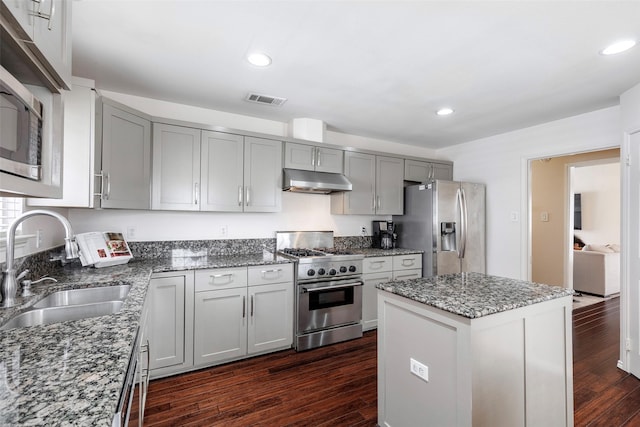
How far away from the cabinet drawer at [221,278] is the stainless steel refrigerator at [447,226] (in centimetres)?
225

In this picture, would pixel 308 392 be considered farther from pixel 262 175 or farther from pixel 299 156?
pixel 299 156

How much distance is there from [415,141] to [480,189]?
43.6 inches

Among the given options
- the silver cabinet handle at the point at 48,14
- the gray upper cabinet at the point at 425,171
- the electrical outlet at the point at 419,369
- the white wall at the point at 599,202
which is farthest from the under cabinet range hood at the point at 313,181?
the white wall at the point at 599,202

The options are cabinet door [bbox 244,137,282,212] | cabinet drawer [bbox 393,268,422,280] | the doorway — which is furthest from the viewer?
the doorway

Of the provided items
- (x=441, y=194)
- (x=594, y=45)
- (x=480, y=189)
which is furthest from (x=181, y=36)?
(x=480, y=189)

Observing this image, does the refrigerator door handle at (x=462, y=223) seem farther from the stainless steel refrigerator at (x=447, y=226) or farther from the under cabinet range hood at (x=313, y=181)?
the under cabinet range hood at (x=313, y=181)

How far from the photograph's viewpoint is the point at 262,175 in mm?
3150

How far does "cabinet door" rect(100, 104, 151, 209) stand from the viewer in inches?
89.6

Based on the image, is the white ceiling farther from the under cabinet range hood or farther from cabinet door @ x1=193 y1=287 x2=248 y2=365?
cabinet door @ x1=193 y1=287 x2=248 y2=365

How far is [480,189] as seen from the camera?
4020 mm

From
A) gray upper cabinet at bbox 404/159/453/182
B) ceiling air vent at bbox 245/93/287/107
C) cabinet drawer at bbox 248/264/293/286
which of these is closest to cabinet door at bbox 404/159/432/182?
gray upper cabinet at bbox 404/159/453/182

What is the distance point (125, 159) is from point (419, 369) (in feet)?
8.41

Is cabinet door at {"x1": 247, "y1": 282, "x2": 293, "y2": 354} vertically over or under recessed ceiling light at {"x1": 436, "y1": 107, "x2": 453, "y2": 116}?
under

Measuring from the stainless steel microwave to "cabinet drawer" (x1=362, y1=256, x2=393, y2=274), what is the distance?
9.56 feet
